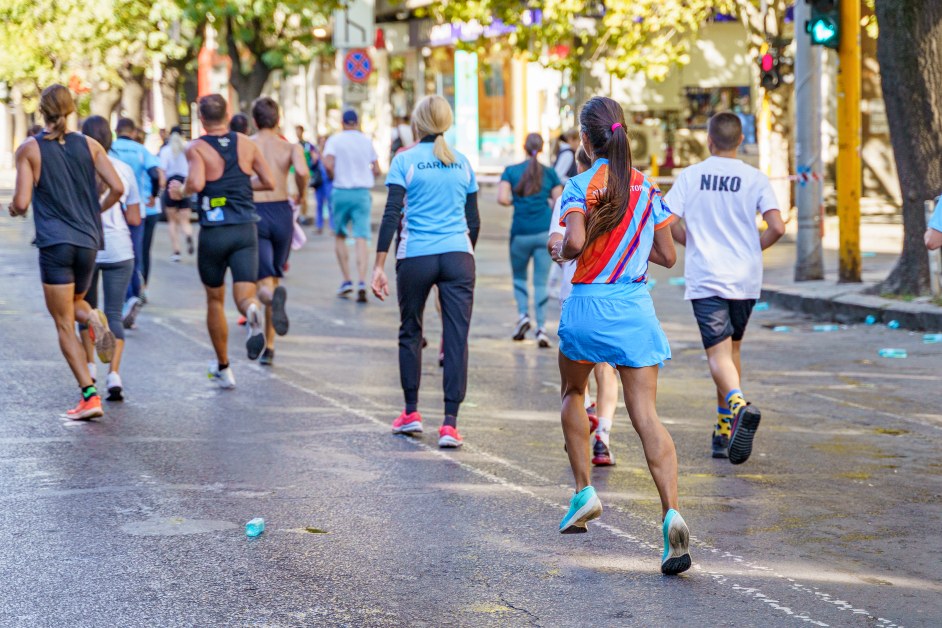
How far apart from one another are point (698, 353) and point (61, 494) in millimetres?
6736

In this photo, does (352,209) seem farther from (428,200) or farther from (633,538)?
(633,538)

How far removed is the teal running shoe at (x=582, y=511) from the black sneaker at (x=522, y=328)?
23.4 ft

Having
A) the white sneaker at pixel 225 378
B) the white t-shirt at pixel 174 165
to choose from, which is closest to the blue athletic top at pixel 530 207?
the white sneaker at pixel 225 378

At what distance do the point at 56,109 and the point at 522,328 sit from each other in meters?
5.33

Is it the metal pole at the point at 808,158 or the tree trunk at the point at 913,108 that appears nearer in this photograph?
the tree trunk at the point at 913,108

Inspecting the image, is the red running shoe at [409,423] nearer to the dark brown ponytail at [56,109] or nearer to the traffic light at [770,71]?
the dark brown ponytail at [56,109]

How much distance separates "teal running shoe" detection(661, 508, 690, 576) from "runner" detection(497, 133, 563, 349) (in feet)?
23.2

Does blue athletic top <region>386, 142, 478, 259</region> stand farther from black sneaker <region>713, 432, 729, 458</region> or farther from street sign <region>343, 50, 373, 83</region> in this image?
street sign <region>343, 50, 373, 83</region>

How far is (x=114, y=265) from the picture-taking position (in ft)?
33.2

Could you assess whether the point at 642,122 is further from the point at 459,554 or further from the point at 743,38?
the point at 459,554

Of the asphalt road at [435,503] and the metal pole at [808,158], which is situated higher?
the metal pole at [808,158]

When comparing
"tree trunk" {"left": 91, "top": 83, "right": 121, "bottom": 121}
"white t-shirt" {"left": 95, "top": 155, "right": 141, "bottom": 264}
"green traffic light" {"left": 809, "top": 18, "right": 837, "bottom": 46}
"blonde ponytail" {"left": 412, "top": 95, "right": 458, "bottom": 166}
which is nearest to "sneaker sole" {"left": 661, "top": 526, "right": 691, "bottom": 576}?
"blonde ponytail" {"left": 412, "top": 95, "right": 458, "bottom": 166}

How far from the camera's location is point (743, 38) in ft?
109

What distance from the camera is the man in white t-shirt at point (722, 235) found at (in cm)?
780
